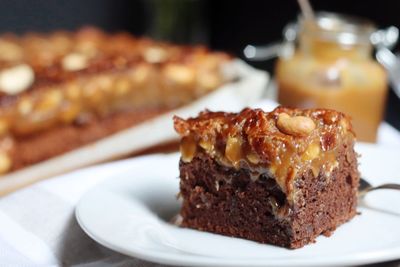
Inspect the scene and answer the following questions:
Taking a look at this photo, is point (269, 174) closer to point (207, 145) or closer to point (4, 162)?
point (207, 145)

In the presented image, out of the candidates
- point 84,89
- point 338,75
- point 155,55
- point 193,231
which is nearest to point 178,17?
point 155,55

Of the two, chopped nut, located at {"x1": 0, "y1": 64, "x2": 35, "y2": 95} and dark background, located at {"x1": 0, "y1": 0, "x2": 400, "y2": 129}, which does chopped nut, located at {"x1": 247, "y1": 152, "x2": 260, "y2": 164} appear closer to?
chopped nut, located at {"x1": 0, "y1": 64, "x2": 35, "y2": 95}

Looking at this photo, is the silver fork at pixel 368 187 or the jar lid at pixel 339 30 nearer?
the silver fork at pixel 368 187

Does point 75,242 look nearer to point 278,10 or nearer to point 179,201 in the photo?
point 179,201

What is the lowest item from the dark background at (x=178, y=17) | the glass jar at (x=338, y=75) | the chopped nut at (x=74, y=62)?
the dark background at (x=178, y=17)

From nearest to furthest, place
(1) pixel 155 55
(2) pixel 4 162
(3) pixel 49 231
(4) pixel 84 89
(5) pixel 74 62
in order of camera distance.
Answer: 1. (3) pixel 49 231
2. (2) pixel 4 162
3. (4) pixel 84 89
4. (5) pixel 74 62
5. (1) pixel 155 55

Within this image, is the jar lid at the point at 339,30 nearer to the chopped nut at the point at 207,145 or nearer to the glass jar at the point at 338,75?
the glass jar at the point at 338,75

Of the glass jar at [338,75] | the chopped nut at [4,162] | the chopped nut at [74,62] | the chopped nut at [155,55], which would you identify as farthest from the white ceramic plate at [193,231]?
the chopped nut at [155,55]

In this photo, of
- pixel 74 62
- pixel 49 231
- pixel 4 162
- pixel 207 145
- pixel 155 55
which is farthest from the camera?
pixel 155 55
